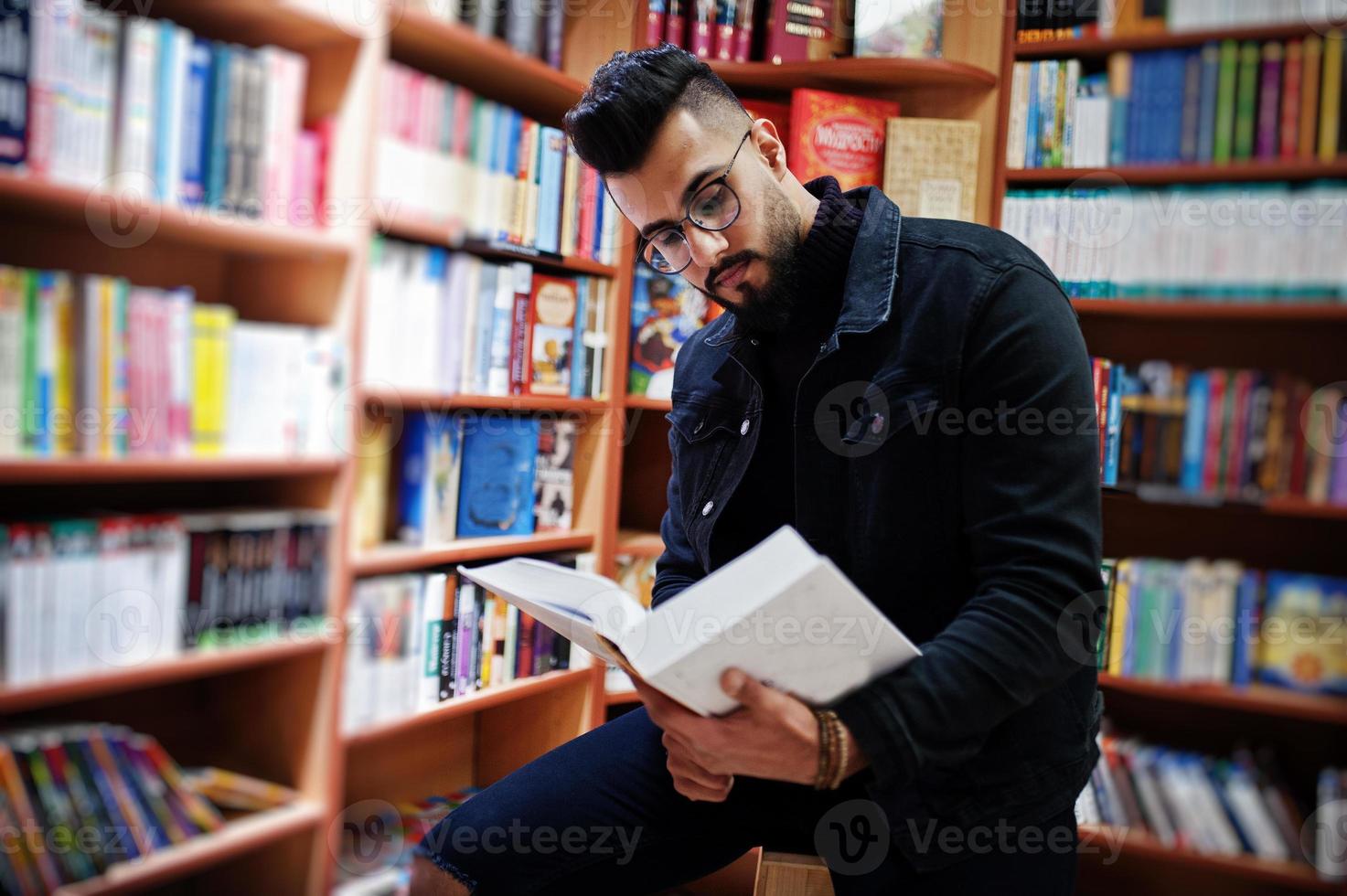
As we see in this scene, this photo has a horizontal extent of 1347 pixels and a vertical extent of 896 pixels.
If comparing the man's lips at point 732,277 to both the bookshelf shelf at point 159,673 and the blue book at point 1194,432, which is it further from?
the bookshelf shelf at point 159,673

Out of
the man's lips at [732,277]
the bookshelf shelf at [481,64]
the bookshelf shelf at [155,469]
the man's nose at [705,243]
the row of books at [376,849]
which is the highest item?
the bookshelf shelf at [481,64]

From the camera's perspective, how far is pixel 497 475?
64.2 inches

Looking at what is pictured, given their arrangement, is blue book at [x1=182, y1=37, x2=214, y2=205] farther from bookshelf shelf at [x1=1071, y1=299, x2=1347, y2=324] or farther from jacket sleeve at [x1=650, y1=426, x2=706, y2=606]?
bookshelf shelf at [x1=1071, y1=299, x2=1347, y2=324]

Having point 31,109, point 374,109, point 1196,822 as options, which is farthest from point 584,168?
point 1196,822

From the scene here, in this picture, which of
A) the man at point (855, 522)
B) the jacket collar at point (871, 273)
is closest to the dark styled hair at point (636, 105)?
the man at point (855, 522)

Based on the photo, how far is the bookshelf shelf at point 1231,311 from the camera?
78 cm

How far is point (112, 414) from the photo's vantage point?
109 centimetres

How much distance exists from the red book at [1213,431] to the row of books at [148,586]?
3.36 feet

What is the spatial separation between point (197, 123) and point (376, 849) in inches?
38.8

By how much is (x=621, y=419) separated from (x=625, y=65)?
2.94 ft

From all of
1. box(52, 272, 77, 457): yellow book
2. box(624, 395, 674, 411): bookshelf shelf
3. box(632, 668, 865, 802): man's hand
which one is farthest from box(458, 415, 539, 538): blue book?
box(632, 668, 865, 802): man's hand

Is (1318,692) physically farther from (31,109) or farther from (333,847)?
(31,109)

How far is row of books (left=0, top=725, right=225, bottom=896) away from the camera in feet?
3.34

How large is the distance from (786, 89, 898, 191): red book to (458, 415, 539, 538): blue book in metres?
0.79
